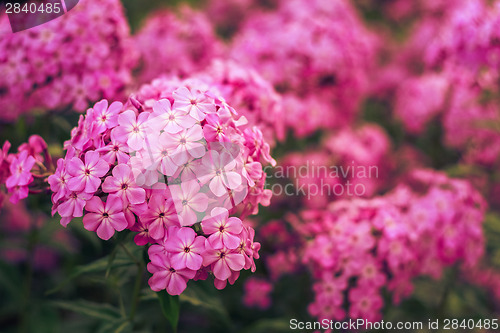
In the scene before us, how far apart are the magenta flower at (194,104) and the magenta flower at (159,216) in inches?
11.6

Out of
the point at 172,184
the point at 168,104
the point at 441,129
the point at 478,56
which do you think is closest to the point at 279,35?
the point at 478,56

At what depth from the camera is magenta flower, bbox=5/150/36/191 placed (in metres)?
1.52

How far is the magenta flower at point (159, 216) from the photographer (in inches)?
49.1

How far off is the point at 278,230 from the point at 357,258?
2.08 feet

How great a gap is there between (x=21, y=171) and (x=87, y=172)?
0.44 m

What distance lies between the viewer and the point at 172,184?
4.28 ft

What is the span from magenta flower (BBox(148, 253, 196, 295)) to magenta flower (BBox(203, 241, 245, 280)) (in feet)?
0.21

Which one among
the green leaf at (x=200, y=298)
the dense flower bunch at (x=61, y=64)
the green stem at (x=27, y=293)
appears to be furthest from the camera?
the green stem at (x=27, y=293)

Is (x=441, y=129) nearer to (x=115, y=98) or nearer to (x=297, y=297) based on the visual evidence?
(x=297, y=297)

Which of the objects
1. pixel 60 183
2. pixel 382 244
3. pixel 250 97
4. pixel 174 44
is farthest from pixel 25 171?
pixel 174 44

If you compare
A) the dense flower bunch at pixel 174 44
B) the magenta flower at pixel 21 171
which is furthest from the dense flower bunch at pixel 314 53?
the magenta flower at pixel 21 171

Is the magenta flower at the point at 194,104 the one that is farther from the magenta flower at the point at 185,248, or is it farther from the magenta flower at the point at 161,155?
the magenta flower at the point at 185,248

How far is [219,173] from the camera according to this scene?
130 cm

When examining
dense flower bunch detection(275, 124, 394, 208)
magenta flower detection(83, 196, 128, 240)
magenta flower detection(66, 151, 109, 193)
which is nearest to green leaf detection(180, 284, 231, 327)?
magenta flower detection(83, 196, 128, 240)
